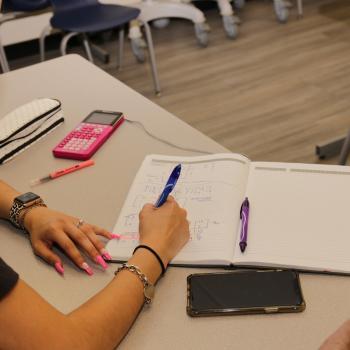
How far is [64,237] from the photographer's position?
873mm

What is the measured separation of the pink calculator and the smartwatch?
18 centimetres

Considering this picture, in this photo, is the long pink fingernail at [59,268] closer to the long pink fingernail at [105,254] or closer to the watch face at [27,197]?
the long pink fingernail at [105,254]

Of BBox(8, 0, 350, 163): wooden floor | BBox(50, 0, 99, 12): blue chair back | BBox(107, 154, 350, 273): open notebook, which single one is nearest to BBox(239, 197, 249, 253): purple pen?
BBox(107, 154, 350, 273): open notebook

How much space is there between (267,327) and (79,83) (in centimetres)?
102

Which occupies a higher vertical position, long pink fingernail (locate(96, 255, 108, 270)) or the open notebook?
the open notebook

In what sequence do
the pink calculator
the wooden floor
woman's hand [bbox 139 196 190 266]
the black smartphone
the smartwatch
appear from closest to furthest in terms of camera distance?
the black smartphone → woman's hand [bbox 139 196 190 266] → the smartwatch → the pink calculator → the wooden floor

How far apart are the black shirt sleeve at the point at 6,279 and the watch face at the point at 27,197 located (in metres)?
0.31

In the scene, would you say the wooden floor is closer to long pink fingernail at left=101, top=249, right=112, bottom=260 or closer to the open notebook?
the open notebook

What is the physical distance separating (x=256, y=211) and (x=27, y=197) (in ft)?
1.44

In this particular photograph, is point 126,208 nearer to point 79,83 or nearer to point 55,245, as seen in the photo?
point 55,245

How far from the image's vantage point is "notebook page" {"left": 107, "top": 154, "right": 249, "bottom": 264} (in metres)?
0.84

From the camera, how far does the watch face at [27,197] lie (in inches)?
38.6

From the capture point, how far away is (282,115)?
8.89ft

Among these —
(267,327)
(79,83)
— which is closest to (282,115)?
(79,83)
